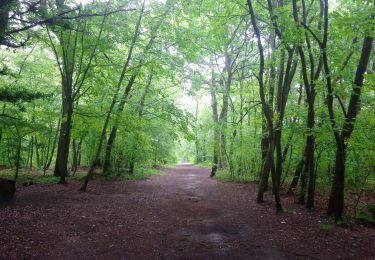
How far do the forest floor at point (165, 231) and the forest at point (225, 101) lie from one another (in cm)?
11

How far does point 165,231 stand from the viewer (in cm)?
724

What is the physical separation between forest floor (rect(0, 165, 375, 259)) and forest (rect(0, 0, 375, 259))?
0.11 m

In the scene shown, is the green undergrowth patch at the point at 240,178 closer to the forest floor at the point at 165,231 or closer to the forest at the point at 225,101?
the forest at the point at 225,101

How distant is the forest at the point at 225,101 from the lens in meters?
7.77

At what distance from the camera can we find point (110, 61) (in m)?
14.6

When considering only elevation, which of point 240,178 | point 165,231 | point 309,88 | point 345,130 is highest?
point 309,88

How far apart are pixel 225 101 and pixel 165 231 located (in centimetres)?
1633

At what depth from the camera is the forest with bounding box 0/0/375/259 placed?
25.5 ft

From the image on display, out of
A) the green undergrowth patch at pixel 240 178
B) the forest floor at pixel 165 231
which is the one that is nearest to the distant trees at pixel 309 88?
the green undergrowth patch at pixel 240 178

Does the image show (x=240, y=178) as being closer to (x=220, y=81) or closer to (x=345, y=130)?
(x=220, y=81)

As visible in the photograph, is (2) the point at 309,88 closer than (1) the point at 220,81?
Yes

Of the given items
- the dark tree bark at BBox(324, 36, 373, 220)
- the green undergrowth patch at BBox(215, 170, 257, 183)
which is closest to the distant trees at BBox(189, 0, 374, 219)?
the dark tree bark at BBox(324, 36, 373, 220)

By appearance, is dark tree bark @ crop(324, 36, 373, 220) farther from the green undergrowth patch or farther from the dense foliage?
the green undergrowth patch

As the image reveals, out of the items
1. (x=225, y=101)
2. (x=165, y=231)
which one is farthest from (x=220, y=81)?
(x=165, y=231)
